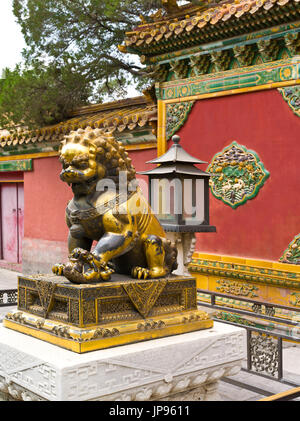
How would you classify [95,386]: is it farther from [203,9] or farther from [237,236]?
[203,9]

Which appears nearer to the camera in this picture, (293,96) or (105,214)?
(105,214)

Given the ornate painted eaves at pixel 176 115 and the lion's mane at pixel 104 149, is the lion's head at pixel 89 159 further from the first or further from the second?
the ornate painted eaves at pixel 176 115

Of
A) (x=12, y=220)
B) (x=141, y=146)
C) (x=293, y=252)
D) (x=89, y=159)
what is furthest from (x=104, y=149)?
(x=12, y=220)

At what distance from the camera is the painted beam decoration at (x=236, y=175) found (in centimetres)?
580

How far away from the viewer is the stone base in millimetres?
2008

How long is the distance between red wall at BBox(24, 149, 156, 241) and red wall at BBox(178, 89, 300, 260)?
3510mm

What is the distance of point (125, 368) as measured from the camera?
2.16 meters

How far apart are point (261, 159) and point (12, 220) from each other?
705 cm

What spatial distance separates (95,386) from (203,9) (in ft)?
19.0

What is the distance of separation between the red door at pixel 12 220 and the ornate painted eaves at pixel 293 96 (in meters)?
6.99

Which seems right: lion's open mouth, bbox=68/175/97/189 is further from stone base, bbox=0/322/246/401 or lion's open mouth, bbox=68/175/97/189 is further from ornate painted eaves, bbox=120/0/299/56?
ornate painted eaves, bbox=120/0/299/56

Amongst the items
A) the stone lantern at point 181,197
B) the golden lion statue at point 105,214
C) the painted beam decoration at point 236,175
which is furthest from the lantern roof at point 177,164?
the golden lion statue at point 105,214

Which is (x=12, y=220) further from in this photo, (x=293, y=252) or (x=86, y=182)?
(x=86, y=182)
